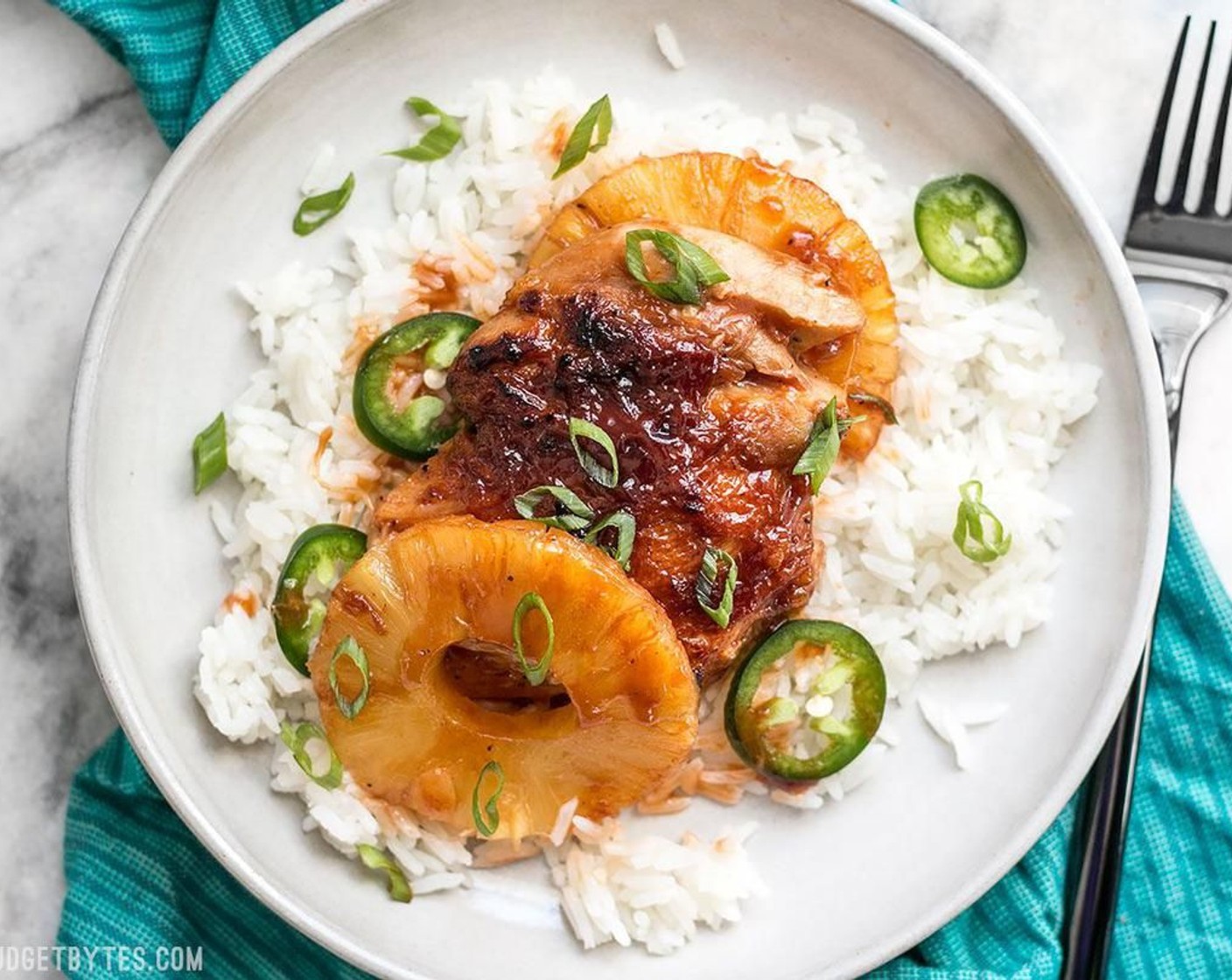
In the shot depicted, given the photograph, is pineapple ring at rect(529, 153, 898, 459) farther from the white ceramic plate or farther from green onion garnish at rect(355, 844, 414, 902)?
green onion garnish at rect(355, 844, 414, 902)

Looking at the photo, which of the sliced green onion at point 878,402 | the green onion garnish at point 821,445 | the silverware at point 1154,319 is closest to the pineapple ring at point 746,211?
the sliced green onion at point 878,402

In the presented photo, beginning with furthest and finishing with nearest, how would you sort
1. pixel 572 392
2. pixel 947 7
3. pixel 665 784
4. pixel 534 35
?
pixel 947 7, pixel 534 35, pixel 665 784, pixel 572 392

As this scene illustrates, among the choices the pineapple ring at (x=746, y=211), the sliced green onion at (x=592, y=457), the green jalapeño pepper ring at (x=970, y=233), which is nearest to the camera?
the sliced green onion at (x=592, y=457)

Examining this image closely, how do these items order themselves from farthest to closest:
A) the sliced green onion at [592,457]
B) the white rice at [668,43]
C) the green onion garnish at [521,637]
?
1. the white rice at [668,43]
2. the sliced green onion at [592,457]
3. the green onion garnish at [521,637]

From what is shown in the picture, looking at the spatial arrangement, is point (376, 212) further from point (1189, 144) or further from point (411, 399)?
point (1189, 144)

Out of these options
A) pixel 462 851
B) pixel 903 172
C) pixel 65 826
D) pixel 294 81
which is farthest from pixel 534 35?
pixel 65 826

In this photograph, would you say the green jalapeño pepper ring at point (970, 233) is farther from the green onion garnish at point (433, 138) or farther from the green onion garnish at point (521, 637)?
the green onion garnish at point (521, 637)

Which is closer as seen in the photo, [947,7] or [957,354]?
[957,354]

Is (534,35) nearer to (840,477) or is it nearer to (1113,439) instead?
(840,477)
